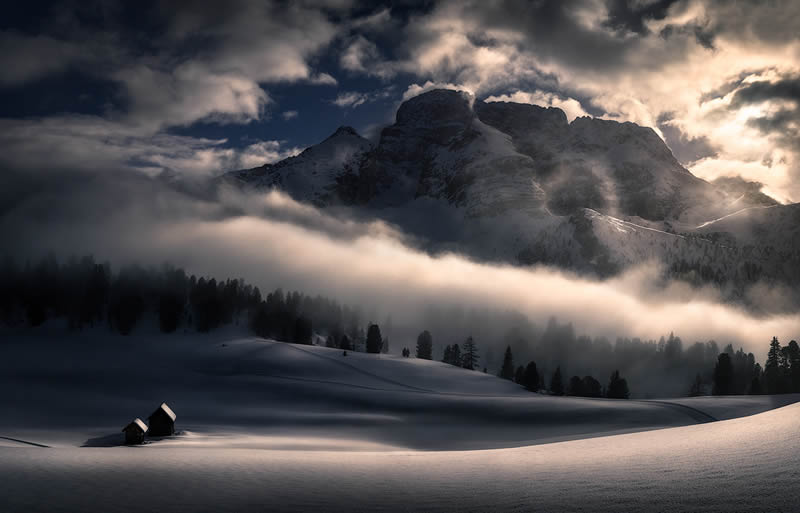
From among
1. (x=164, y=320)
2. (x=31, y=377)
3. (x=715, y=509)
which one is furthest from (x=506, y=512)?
(x=164, y=320)

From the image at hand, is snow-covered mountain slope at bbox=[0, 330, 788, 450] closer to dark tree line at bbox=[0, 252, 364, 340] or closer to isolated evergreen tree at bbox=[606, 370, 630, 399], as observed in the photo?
dark tree line at bbox=[0, 252, 364, 340]

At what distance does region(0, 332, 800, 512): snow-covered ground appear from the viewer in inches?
524

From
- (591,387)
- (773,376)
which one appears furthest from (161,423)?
(773,376)

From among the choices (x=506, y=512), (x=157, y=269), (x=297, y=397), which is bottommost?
(x=297, y=397)

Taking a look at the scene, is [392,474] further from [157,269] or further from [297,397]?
[157,269]

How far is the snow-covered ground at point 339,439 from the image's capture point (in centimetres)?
1331

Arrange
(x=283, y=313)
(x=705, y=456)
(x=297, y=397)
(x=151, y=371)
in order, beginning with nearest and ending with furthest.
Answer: (x=705, y=456)
(x=297, y=397)
(x=151, y=371)
(x=283, y=313)

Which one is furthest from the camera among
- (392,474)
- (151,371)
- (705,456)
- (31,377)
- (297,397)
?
(151,371)

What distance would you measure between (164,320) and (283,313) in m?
35.0

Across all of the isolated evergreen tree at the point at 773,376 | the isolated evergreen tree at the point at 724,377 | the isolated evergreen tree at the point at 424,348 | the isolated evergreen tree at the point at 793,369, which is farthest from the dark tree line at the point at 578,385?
the isolated evergreen tree at the point at 424,348

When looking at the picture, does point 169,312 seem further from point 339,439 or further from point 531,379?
point 339,439

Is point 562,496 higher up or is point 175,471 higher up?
point 562,496

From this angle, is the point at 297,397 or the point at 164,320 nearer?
the point at 297,397

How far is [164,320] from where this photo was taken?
468 feet
